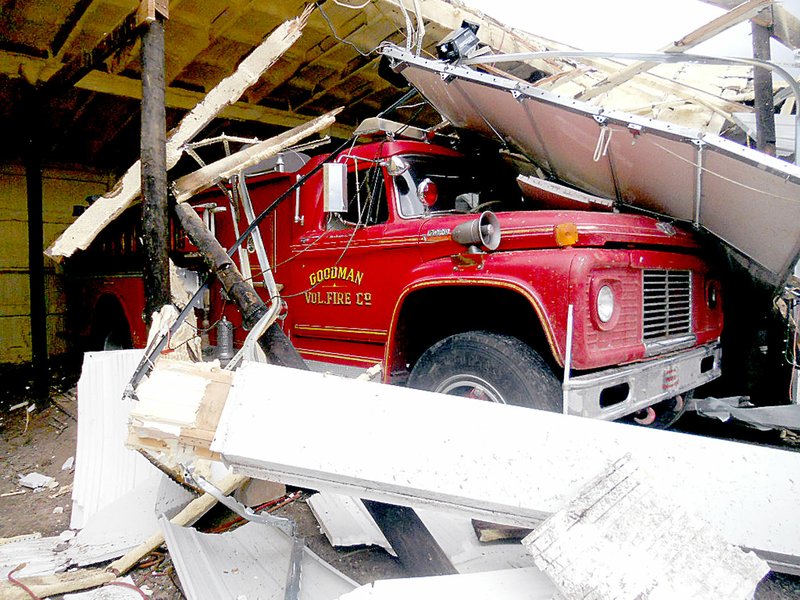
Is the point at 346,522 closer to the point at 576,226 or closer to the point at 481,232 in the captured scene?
the point at 481,232

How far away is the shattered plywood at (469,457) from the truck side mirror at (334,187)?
4.93ft

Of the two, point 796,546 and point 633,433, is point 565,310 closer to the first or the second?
point 633,433

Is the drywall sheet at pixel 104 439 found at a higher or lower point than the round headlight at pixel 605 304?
lower

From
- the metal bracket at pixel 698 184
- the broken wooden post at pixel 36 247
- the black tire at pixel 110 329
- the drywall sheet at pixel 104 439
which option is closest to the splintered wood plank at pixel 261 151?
the drywall sheet at pixel 104 439

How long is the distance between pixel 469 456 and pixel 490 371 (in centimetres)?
95

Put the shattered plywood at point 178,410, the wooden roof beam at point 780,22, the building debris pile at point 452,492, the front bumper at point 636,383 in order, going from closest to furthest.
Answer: the building debris pile at point 452,492, the shattered plywood at point 178,410, the front bumper at point 636,383, the wooden roof beam at point 780,22

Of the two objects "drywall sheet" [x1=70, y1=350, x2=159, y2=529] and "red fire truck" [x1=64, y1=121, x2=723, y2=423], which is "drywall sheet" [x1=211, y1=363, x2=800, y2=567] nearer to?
"red fire truck" [x1=64, y1=121, x2=723, y2=423]

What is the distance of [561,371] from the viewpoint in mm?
2723

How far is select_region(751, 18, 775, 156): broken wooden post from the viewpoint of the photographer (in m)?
4.00

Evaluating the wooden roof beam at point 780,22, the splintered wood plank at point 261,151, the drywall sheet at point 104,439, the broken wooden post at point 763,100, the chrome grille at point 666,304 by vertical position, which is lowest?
the drywall sheet at point 104,439

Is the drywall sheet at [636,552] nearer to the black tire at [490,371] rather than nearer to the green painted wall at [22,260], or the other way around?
the black tire at [490,371]

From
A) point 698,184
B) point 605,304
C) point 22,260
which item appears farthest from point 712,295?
point 22,260

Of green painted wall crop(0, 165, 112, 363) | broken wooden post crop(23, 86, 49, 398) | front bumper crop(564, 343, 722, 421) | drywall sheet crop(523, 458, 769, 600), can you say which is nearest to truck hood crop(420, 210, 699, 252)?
front bumper crop(564, 343, 722, 421)

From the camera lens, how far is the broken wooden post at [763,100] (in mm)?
4004
